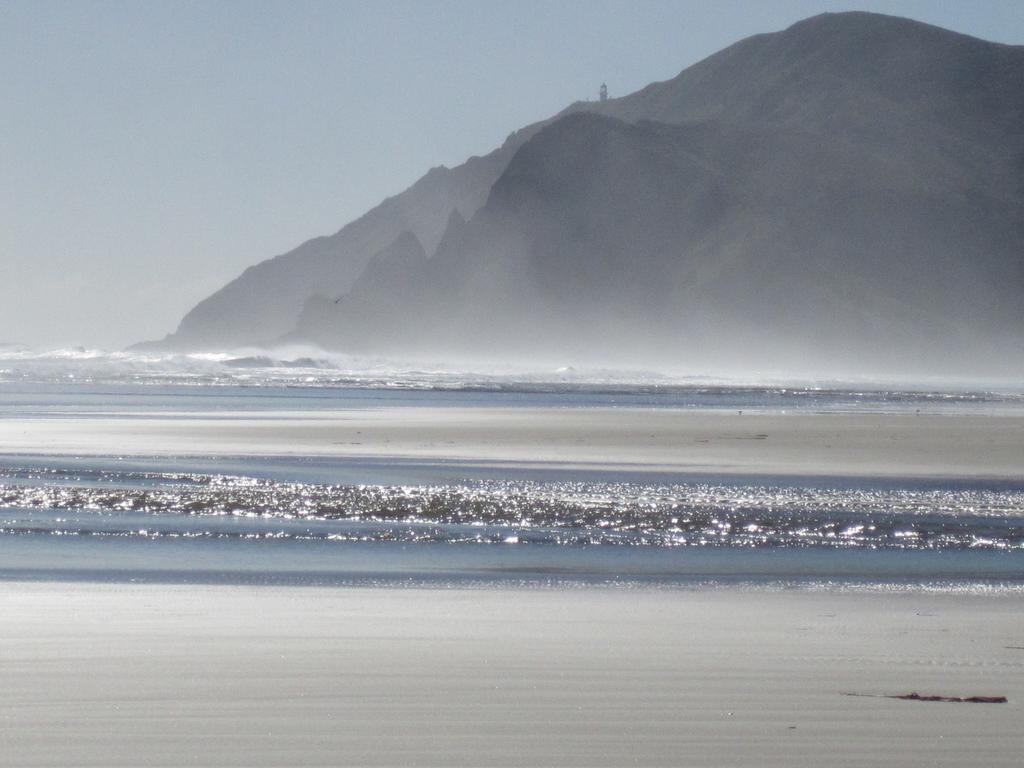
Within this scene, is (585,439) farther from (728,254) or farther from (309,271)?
(309,271)

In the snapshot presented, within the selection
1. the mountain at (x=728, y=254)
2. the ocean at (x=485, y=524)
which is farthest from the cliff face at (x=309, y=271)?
the ocean at (x=485, y=524)

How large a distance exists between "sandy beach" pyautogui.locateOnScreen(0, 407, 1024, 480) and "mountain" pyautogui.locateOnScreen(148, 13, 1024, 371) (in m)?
74.0

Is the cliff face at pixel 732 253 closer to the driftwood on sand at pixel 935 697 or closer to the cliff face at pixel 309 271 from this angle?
the cliff face at pixel 309 271

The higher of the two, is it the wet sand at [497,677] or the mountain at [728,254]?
the mountain at [728,254]

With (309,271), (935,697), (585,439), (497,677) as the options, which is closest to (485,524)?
(497,677)

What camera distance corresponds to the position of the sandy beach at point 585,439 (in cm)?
1658

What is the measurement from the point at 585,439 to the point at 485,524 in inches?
411

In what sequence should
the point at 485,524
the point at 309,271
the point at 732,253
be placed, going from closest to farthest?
the point at 485,524 < the point at 732,253 < the point at 309,271

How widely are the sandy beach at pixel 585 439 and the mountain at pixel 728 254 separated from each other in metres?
74.0

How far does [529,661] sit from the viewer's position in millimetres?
5609

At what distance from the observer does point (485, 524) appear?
1057 centimetres

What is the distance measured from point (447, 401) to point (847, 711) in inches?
1235

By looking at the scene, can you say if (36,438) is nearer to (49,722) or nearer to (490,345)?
(49,722)

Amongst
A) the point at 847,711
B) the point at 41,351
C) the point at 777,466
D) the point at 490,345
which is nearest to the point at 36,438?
the point at 777,466
